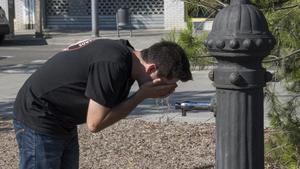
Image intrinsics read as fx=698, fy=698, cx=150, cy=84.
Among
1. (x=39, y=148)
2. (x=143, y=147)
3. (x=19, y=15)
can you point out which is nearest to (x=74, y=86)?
(x=39, y=148)

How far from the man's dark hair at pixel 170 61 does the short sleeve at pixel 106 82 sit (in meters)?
0.15

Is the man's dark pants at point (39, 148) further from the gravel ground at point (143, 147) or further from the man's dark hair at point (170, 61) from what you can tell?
the gravel ground at point (143, 147)

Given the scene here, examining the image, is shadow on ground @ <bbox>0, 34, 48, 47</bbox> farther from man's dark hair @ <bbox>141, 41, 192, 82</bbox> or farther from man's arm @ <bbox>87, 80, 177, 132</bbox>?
man's dark hair @ <bbox>141, 41, 192, 82</bbox>

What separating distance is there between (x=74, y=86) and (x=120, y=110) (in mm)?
252

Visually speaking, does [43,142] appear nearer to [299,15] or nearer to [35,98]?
[35,98]

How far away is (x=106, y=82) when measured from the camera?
3.07m

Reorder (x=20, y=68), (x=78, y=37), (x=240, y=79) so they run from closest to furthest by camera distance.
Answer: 1. (x=240, y=79)
2. (x=20, y=68)
3. (x=78, y=37)

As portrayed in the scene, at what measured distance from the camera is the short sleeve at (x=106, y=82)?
3.07 metres

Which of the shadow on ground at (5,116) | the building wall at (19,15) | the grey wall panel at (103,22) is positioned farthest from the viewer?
the building wall at (19,15)

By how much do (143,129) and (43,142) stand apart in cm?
401

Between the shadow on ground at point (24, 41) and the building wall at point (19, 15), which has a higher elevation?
the building wall at point (19, 15)

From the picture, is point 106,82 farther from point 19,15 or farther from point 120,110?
point 19,15

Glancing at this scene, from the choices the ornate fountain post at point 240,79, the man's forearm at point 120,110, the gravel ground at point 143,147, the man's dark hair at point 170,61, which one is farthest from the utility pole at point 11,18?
the ornate fountain post at point 240,79

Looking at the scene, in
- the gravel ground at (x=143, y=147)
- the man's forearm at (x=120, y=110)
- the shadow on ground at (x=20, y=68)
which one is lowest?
the shadow on ground at (x=20, y=68)
